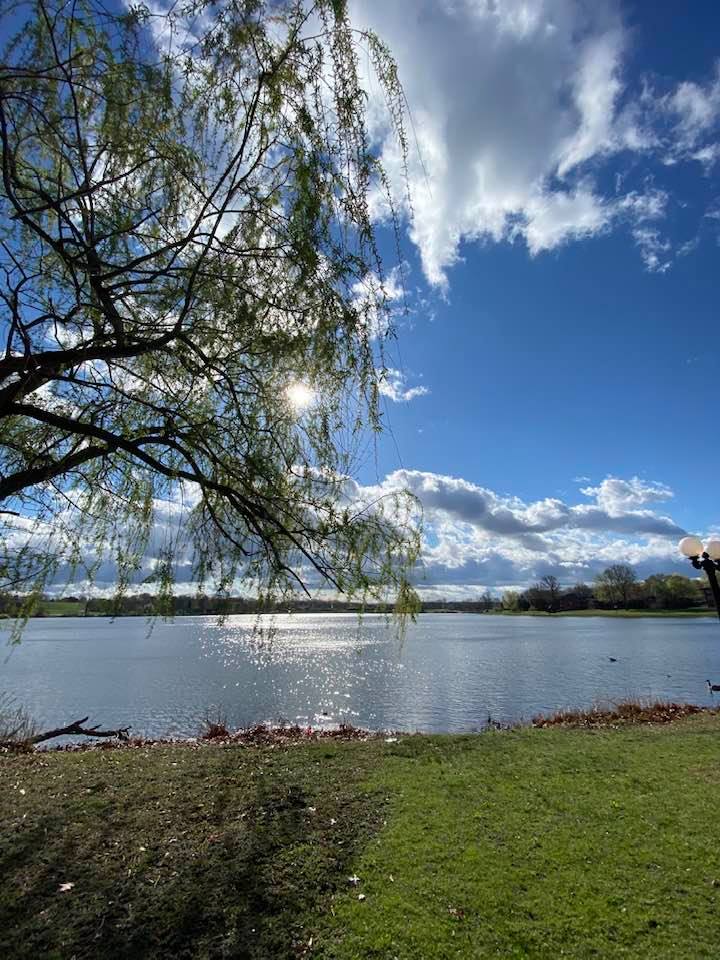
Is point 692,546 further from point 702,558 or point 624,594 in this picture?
→ point 624,594

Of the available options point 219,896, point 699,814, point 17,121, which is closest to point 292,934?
point 219,896

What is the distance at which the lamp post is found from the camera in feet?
33.3

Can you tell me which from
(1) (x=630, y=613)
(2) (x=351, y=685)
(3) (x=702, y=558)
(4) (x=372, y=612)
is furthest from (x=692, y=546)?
(1) (x=630, y=613)

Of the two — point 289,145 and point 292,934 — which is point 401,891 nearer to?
point 292,934

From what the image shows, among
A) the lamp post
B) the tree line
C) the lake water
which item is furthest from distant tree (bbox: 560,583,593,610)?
the lamp post

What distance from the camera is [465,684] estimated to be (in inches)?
1003

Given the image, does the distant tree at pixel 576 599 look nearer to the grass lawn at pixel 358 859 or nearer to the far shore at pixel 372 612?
the far shore at pixel 372 612

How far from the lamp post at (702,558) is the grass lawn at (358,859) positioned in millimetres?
2954

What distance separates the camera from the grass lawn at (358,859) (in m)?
4.20

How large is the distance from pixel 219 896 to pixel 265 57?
6155mm

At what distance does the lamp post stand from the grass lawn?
2954mm

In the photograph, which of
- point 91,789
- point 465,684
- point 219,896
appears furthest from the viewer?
point 465,684

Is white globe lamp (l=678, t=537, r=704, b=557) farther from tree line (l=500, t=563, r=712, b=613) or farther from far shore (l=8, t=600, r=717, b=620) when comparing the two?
tree line (l=500, t=563, r=712, b=613)

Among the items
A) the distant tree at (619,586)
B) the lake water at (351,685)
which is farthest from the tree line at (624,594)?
the lake water at (351,685)
